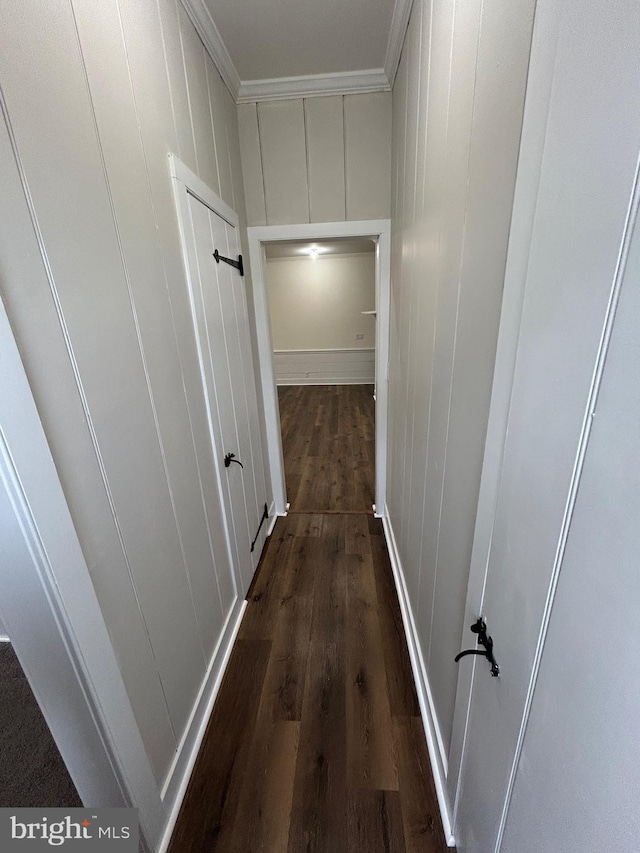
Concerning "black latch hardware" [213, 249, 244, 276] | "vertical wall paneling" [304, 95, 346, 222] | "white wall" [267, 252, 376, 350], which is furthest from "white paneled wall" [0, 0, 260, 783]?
"white wall" [267, 252, 376, 350]

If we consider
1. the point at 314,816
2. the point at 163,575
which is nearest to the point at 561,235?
the point at 163,575

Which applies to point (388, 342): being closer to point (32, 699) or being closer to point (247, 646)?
point (247, 646)

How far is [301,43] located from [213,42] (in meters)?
0.41

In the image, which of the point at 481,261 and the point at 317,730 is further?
the point at 317,730

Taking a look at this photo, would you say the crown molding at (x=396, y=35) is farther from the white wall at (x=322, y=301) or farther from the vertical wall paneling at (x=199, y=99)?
the white wall at (x=322, y=301)

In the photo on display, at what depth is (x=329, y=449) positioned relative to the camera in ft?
13.7

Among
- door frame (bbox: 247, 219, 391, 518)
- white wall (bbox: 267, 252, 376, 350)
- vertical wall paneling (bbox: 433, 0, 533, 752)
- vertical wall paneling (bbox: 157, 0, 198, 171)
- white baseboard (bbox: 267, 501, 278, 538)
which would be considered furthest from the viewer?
white wall (bbox: 267, 252, 376, 350)

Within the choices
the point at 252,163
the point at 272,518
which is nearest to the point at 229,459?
the point at 272,518

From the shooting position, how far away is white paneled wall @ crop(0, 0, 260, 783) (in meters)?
0.72

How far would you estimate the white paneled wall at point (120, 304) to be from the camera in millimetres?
721

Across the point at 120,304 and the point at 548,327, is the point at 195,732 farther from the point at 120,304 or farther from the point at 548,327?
the point at 548,327

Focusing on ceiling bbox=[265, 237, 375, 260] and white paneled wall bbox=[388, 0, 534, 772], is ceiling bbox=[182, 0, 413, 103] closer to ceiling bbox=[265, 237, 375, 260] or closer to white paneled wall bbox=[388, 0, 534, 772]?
white paneled wall bbox=[388, 0, 534, 772]

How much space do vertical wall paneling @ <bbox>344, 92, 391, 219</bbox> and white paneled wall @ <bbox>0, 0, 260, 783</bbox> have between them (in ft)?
2.96

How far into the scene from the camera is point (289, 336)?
7078 mm
